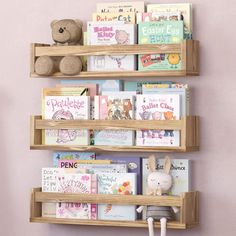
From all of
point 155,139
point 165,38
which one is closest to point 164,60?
point 165,38

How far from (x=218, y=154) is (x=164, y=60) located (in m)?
0.44

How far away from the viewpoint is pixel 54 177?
11.5 feet

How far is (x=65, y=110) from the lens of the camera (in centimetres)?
348

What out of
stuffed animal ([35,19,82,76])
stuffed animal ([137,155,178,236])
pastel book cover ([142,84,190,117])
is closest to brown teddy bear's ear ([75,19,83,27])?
stuffed animal ([35,19,82,76])

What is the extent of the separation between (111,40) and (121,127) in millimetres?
363

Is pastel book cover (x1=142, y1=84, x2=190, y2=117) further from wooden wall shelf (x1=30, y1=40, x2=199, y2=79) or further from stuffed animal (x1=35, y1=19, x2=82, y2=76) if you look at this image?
stuffed animal (x1=35, y1=19, x2=82, y2=76)

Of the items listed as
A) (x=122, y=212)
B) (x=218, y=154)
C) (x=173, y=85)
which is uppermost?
(x=173, y=85)

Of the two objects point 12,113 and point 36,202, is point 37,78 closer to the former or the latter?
A: point 12,113

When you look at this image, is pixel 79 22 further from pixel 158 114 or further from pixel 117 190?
pixel 117 190

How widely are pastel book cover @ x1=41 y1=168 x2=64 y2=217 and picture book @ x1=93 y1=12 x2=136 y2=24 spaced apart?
655 mm

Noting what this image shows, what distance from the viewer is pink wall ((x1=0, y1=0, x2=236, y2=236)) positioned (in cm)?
337

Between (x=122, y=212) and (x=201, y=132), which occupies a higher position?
(x=201, y=132)

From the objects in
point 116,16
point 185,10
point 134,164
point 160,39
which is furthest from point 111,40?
point 134,164

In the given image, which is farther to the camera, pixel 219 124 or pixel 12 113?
pixel 12 113
